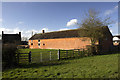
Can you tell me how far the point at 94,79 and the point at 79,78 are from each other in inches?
29.8

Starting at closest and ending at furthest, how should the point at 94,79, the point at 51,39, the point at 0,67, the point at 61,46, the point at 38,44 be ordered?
the point at 94,79 < the point at 0,67 < the point at 61,46 < the point at 51,39 < the point at 38,44

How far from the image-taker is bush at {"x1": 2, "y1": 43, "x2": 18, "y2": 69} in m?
6.84

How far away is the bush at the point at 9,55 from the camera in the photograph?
22.5 ft

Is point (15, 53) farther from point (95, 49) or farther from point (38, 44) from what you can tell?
point (38, 44)

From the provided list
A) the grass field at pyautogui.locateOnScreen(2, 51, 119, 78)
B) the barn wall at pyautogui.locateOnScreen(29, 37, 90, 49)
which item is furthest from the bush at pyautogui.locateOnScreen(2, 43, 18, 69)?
the barn wall at pyautogui.locateOnScreen(29, 37, 90, 49)

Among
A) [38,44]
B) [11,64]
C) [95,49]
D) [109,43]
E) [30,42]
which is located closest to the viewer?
[11,64]

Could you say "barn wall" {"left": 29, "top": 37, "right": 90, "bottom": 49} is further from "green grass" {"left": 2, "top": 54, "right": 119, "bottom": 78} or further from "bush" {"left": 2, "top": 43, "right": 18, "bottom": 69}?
"bush" {"left": 2, "top": 43, "right": 18, "bottom": 69}

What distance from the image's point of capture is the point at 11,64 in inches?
284

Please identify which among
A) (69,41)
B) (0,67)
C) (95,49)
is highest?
(69,41)

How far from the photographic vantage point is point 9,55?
23.2 feet

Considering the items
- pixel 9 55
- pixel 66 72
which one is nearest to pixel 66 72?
pixel 66 72

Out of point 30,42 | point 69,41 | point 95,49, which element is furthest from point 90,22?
point 30,42

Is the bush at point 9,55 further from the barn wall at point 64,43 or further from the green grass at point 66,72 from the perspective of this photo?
the barn wall at point 64,43

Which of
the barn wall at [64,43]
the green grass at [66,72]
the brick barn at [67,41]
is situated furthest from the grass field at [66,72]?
the barn wall at [64,43]
